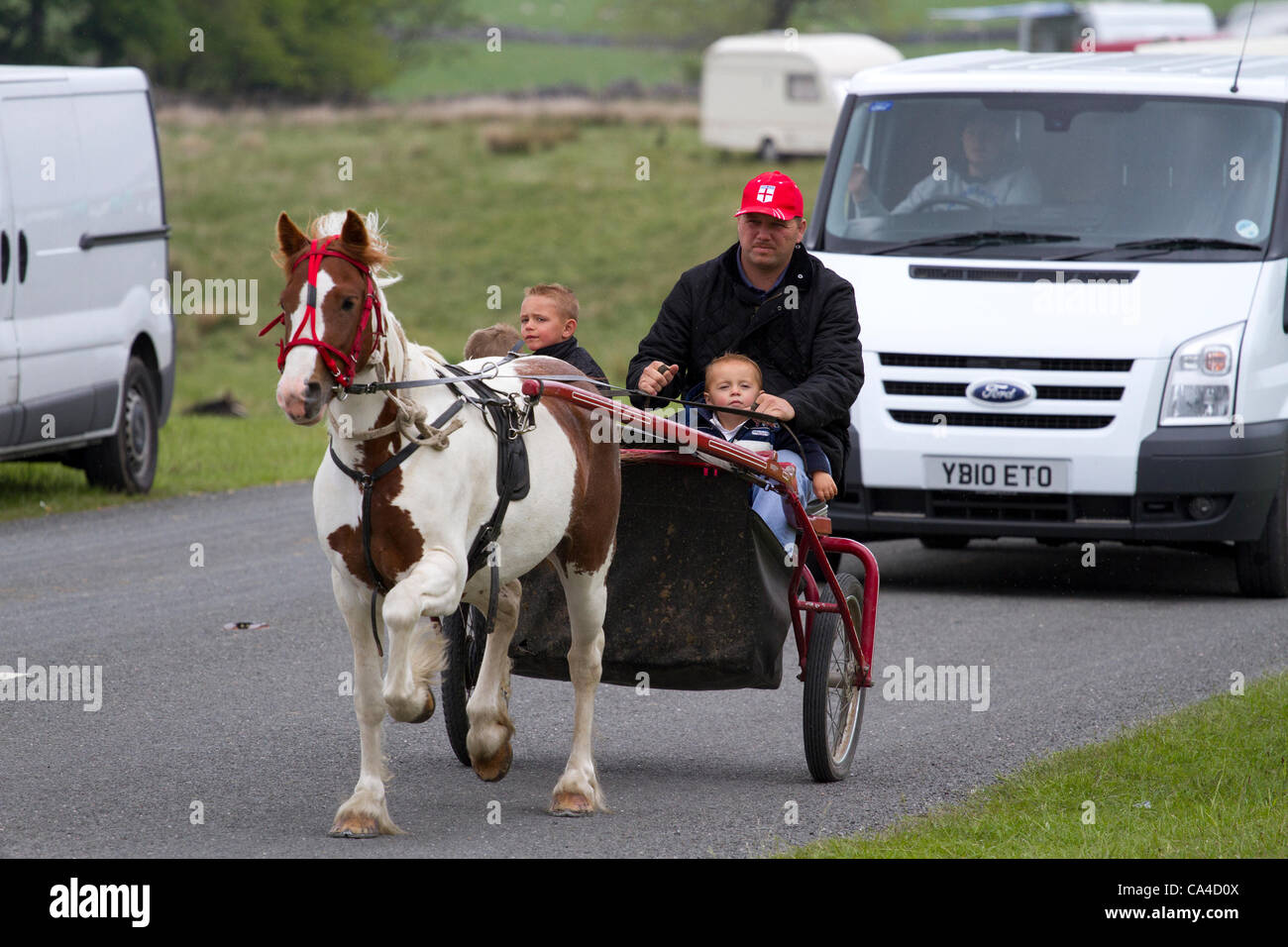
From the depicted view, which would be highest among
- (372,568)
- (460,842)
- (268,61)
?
(372,568)

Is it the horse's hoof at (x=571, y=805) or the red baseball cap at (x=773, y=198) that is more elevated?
the red baseball cap at (x=773, y=198)

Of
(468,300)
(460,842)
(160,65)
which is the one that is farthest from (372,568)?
(160,65)

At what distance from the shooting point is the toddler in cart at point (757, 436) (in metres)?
7.44

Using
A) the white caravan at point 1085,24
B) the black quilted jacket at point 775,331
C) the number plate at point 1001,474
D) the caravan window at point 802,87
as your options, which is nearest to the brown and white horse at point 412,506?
the black quilted jacket at point 775,331

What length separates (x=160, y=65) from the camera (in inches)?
2427

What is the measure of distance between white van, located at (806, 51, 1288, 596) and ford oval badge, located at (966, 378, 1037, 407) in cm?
1

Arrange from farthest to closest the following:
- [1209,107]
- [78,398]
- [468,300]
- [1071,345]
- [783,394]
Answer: [468,300] → [78,398] → [1209,107] → [1071,345] → [783,394]

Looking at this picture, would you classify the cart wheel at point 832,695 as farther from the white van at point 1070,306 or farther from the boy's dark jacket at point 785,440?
the white van at point 1070,306

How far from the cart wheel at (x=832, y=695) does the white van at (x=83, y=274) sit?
767cm

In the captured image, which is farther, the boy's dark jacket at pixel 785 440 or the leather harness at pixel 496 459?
the boy's dark jacket at pixel 785 440

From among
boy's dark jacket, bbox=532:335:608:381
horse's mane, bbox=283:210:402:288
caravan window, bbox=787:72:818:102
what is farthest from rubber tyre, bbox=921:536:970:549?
caravan window, bbox=787:72:818:102

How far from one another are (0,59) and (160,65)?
26.8 ft

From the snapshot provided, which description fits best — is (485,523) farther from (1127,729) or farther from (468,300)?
(468,300)

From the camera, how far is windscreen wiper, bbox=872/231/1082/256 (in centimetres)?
1190
